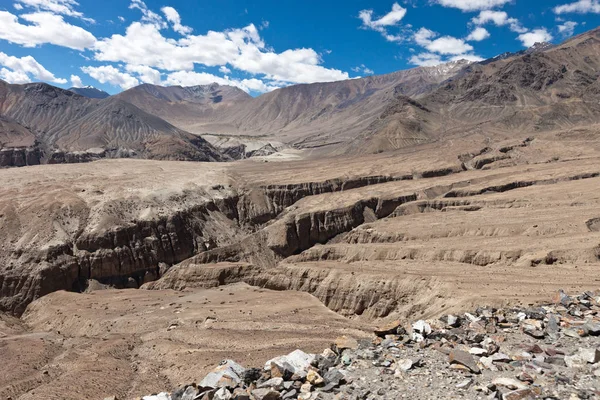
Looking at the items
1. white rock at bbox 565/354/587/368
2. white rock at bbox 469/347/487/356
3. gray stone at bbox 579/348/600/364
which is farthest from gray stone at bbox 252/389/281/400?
gray stone at bbox 579/348/600/364

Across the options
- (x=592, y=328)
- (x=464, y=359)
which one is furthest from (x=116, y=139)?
(x=592, y=328)

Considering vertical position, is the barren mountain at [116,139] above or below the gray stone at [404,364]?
above

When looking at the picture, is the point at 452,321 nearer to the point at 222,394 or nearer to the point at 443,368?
the point at 443,368

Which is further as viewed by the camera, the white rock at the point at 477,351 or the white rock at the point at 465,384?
the white rock at the point at 477,351

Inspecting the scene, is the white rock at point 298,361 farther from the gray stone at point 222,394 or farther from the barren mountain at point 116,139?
the barren mountain at point 116,139

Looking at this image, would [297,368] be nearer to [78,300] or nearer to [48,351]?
[48,351]

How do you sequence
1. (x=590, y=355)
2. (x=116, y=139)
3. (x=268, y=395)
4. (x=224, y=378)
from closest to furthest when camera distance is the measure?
(x=268, y=395), (x=590, y=355), (x=224, y=378), (x=116, y=139)

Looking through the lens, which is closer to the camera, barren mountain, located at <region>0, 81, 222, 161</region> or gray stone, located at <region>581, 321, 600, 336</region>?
gray stone, located at <region>581, 321, 600, 336</region>

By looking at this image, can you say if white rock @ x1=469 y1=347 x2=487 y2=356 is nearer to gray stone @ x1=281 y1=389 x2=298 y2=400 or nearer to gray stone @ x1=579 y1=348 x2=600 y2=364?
gray stone @ x1=579 y1=348 x2=600 y2=364

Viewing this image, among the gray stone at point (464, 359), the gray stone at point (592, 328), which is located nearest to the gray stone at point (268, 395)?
the gray stone at point (464, 359)

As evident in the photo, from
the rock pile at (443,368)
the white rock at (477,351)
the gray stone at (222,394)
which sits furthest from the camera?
the white rock at (477,351)
